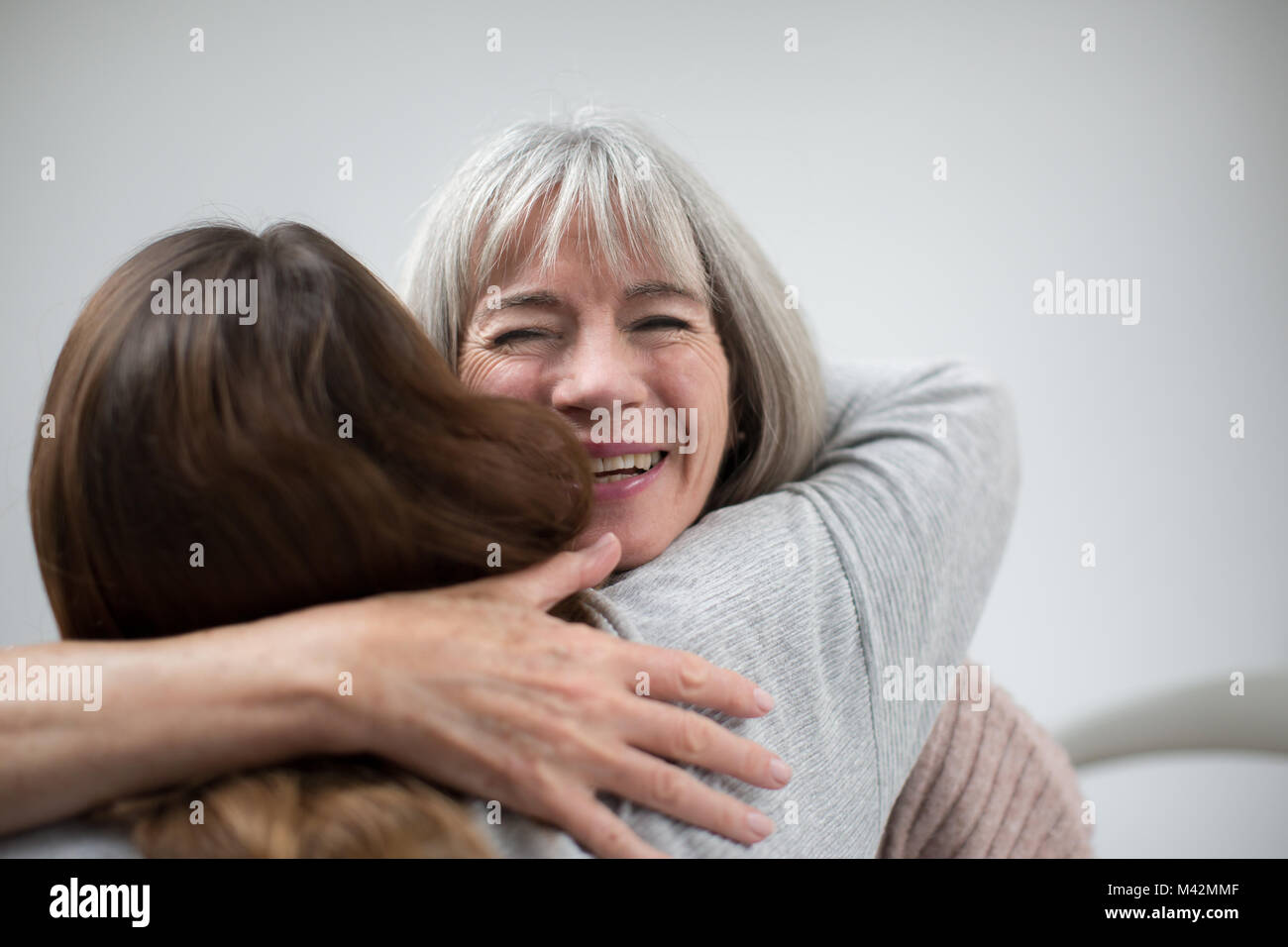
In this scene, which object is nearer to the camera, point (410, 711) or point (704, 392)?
point (410, 711)

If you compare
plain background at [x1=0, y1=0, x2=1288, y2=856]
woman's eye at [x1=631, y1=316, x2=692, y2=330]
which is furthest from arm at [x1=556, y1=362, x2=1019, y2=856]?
plain background at [x1=0, y1=0, x2=1288, y2=856]

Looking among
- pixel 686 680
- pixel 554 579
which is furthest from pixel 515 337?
pixel 686 680

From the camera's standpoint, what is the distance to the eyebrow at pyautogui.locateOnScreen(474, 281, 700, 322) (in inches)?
36.8

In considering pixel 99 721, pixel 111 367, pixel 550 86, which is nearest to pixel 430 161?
pixel 550 86

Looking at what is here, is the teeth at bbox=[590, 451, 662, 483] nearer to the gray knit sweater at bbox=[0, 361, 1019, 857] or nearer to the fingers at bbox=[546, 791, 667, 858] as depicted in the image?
the gray knit sweater at bbox=[0, 361, 1019, 857]

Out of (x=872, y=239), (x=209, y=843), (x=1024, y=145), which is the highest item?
(x=1024, y=145)

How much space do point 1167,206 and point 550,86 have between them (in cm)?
106

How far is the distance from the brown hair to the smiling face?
24 cm

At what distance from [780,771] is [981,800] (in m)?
0.50

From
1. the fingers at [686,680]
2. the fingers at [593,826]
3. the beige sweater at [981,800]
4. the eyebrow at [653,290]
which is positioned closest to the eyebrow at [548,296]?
the eyebrow at [653,290]

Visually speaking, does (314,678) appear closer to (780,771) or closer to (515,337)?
(780,771)

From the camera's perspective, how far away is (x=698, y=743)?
27.3 inches

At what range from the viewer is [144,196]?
1.18m
